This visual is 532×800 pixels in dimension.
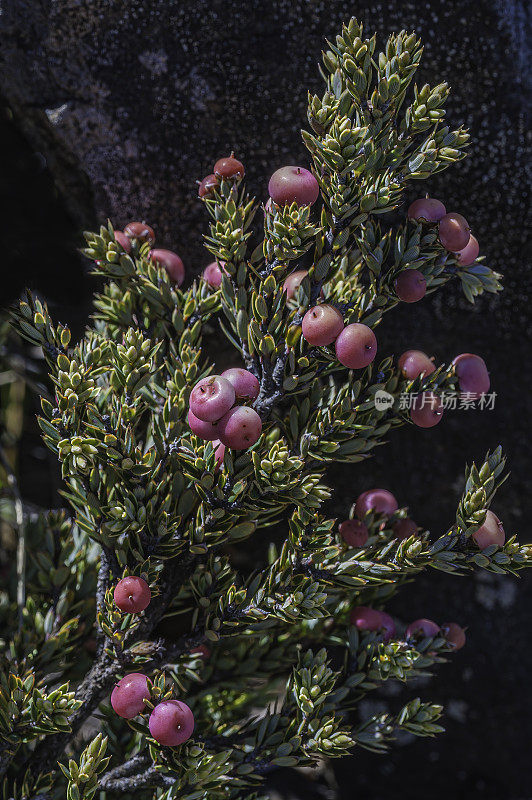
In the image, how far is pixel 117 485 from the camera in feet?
2.64

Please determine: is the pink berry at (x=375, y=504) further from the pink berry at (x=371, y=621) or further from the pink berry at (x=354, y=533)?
the pink berry at (x=371, y=621)

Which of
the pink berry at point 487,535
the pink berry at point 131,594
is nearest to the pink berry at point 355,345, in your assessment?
the pink berry at point 487,535

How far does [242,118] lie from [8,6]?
1.35 feet

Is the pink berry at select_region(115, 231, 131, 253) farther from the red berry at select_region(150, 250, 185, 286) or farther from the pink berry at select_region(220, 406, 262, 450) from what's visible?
the pink berry at select_region(220, 406, 262, 450)

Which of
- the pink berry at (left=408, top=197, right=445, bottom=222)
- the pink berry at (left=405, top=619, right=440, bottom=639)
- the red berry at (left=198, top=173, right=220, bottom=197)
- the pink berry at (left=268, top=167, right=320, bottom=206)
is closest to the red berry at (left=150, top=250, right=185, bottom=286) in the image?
the red berry at (left=198, top=173, right=220, bottom=197)

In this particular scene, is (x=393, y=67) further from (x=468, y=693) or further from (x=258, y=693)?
(x=468, y=693)

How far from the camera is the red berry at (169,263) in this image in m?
0.97

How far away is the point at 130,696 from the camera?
766 mm

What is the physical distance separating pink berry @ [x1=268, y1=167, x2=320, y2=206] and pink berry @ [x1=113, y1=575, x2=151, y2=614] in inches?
18.4

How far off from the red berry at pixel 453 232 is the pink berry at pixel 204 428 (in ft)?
1.18

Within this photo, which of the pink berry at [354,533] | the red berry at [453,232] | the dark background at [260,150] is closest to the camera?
the red berry at [453,232]

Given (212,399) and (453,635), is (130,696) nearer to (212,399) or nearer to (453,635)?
(212,399)

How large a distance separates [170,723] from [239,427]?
35cm

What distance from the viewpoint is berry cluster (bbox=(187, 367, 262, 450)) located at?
698mm
